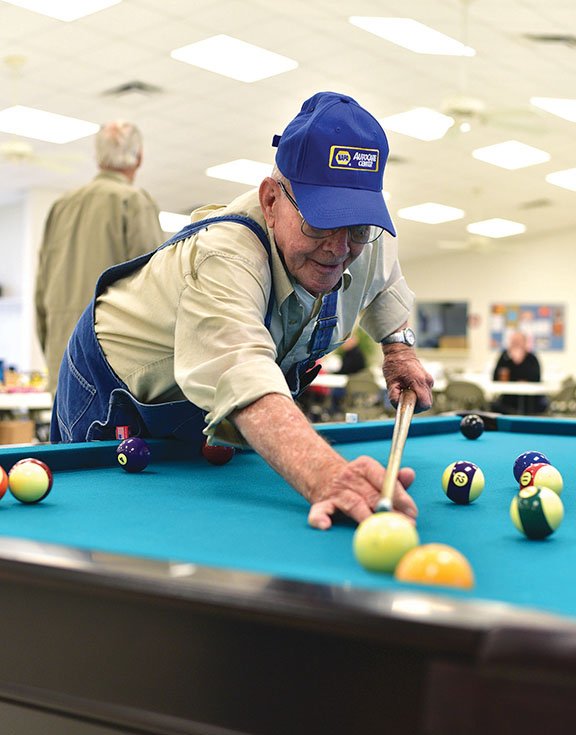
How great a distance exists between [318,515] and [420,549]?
1.17 ft

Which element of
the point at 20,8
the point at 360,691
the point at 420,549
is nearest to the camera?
the point at 360,691

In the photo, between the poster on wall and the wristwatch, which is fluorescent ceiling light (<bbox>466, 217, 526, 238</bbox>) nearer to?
the poster on wall

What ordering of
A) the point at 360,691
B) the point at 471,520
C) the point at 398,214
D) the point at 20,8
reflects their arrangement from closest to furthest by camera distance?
1. the point at 360,691
2. the point at 471,520
3. the point at 20,8
4. the point at 398,214

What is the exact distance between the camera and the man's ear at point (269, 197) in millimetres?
1789

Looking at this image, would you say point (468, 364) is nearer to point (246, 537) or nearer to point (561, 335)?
point (561, 335)

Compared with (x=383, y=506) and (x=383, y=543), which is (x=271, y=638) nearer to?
(x=383, y=543)

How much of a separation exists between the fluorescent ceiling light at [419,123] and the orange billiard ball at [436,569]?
8240 millimetres

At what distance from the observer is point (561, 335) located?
16281mm

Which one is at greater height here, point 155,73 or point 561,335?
point 155,73

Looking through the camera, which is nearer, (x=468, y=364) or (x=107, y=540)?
(x=107, y=540)

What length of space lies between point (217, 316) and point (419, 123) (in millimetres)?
8171

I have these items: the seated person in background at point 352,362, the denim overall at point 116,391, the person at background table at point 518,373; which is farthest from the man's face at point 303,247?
the seated person in background at point 352,362

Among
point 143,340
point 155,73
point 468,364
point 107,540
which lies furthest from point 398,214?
point 107,540

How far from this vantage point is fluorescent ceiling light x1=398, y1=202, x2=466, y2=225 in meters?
13.2
